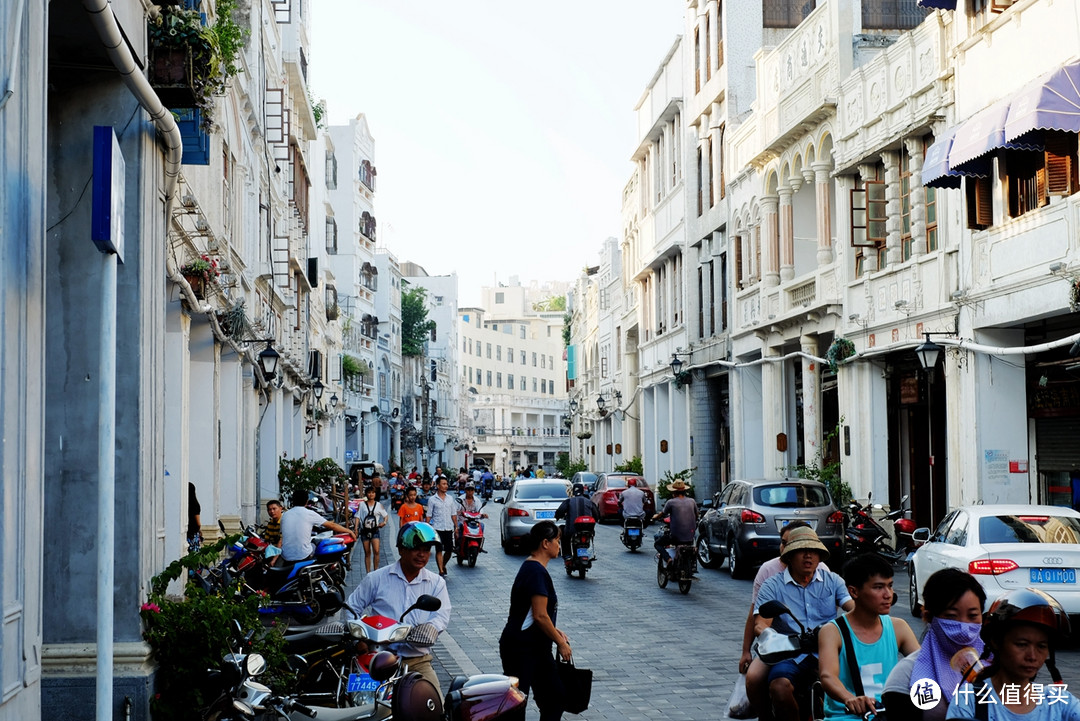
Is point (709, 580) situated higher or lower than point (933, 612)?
lower

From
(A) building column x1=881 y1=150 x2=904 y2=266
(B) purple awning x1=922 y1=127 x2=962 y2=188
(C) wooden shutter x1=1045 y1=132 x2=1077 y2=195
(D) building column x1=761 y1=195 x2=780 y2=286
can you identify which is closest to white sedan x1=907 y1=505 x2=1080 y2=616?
(C) wooden shutter x1=1045 y1=132 x2=1077 y2=195

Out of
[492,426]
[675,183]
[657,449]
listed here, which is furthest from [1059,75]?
[492,426]

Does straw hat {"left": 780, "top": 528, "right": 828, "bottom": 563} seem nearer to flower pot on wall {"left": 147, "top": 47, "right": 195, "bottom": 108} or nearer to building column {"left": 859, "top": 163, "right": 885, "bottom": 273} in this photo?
flower pot on wall {"left": 147, "top": 47, "right": 195, "bottom": 108}

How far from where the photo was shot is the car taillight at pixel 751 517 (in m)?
21.7

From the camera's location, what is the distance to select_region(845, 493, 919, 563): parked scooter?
22.0 m

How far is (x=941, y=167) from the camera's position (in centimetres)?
2088

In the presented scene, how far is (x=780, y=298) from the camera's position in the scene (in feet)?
107

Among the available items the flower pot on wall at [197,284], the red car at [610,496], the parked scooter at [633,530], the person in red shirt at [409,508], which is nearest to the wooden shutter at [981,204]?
the parked scooter at [633,530]

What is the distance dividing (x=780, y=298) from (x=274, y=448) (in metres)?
13.1

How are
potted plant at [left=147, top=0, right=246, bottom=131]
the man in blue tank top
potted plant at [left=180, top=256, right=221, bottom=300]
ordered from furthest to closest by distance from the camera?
potted plant at [left=180, top=256, right=221, bottom=300] → potted plant at [left=147, top=0, right=246, bottom=131] → the man in blue tank top

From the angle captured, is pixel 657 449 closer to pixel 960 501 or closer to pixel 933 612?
pixel 960 501

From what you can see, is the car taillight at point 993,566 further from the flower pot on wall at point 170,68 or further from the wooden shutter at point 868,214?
the wooden shutter at point 868,214

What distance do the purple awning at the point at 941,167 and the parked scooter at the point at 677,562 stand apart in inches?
274

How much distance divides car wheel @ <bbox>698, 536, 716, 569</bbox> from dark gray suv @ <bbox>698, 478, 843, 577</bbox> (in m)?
1.08
